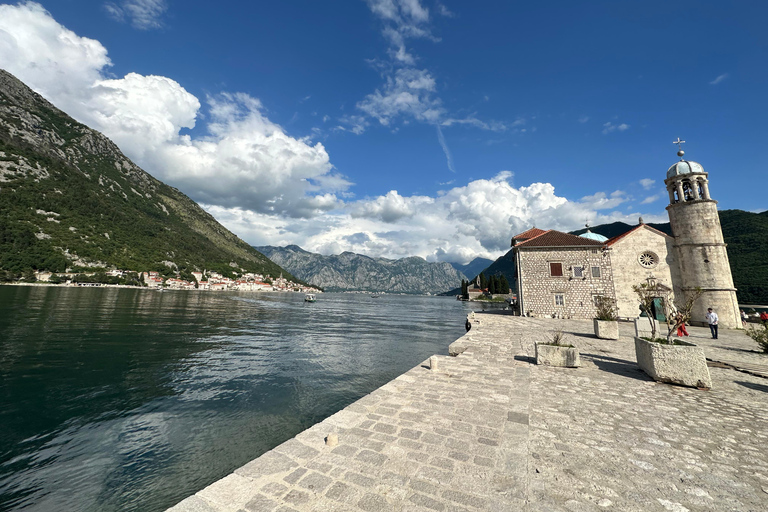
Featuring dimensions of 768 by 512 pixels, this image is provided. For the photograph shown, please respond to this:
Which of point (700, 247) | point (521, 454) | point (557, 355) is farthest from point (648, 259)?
point (521, 454)

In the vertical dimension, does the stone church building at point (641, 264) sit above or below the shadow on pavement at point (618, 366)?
above

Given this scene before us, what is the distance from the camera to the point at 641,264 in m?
29.0

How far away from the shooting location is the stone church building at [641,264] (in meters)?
25.5

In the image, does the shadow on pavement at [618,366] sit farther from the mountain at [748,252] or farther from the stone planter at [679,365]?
the mountain at [748,252]

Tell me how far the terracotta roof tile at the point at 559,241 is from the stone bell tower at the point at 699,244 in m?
6.49

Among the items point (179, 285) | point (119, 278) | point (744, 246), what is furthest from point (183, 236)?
point (744, 246)

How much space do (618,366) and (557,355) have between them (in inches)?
87.3

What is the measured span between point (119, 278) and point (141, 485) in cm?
12549

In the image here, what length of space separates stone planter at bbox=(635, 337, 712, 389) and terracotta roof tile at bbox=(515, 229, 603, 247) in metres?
24.4

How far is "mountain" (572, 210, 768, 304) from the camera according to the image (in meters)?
48.7

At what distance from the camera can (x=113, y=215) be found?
124125 mm

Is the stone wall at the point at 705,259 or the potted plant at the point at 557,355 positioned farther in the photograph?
the stone wall at the point at 705,259

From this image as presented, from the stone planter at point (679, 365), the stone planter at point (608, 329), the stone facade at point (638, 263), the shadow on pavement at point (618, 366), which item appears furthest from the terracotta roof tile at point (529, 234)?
the stone planter at point (679, 365)

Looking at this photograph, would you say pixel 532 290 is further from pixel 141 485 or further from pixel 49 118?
pixel 49 118
